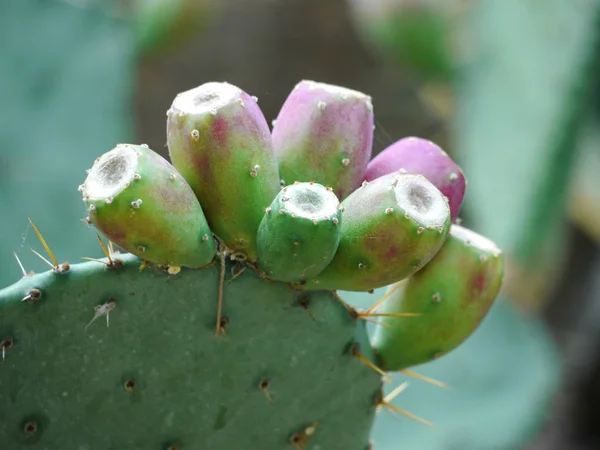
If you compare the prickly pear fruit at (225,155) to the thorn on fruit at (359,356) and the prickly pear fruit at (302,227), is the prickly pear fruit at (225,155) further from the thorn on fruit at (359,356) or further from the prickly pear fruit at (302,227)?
the thorn on fruit at (359,356)

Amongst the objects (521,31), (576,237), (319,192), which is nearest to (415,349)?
(319,192)

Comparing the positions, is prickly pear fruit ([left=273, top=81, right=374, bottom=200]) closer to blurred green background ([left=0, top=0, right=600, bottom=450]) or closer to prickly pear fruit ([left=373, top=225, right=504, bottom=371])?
prickly pear fruit ([left=373, top=225, right=504, bottom=371])

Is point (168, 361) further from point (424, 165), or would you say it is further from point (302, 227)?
point (424, 165)

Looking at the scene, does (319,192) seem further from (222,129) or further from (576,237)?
(576,237)

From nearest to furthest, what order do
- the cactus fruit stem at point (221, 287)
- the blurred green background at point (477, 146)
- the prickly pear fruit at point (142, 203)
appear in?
the prickly pear fruit at point (142, 203), the cactus fruit stem at point (221, 287), the blurred green background at point (477, 146)

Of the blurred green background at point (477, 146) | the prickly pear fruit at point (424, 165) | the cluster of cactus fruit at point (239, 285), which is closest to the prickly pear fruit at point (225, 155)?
the cluster of cactus fruit at point (239, 285)

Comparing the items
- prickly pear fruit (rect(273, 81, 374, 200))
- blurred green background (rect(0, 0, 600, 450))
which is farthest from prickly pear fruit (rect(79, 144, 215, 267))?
blurred green background (rect(0, 0, 600, 450))

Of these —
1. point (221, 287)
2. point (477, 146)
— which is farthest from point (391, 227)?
point (477, 146)
